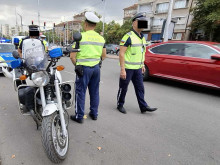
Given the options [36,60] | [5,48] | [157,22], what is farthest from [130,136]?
[157,22]

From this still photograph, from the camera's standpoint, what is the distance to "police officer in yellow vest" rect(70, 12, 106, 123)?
255 cm

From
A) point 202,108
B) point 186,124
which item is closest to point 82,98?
point 186,124

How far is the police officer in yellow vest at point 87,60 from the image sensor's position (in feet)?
8.36

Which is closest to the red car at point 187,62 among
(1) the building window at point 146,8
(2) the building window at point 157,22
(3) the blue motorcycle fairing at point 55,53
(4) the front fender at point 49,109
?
(3) the blue motorcycle fairing at point 55,53

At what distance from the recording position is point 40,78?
1770 mm

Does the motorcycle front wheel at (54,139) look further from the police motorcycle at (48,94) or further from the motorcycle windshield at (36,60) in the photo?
the motorcycle windshield at (36,60)

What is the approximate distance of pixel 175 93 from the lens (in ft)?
16.1

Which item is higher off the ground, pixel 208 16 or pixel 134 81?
pixel 208 16

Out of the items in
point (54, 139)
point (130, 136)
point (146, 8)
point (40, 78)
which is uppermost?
point (146, 8)

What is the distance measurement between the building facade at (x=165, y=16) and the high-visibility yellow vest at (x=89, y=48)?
22.3 metres

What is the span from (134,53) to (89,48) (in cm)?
96

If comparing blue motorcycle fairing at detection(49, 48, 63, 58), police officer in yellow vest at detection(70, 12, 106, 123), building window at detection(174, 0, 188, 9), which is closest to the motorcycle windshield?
blue motorcycle fairing at detection(49, 48, 63, 58)

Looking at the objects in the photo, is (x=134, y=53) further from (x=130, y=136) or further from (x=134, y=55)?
(x=130, y=136)

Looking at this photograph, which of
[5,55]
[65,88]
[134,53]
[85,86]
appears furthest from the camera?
[5,55]
